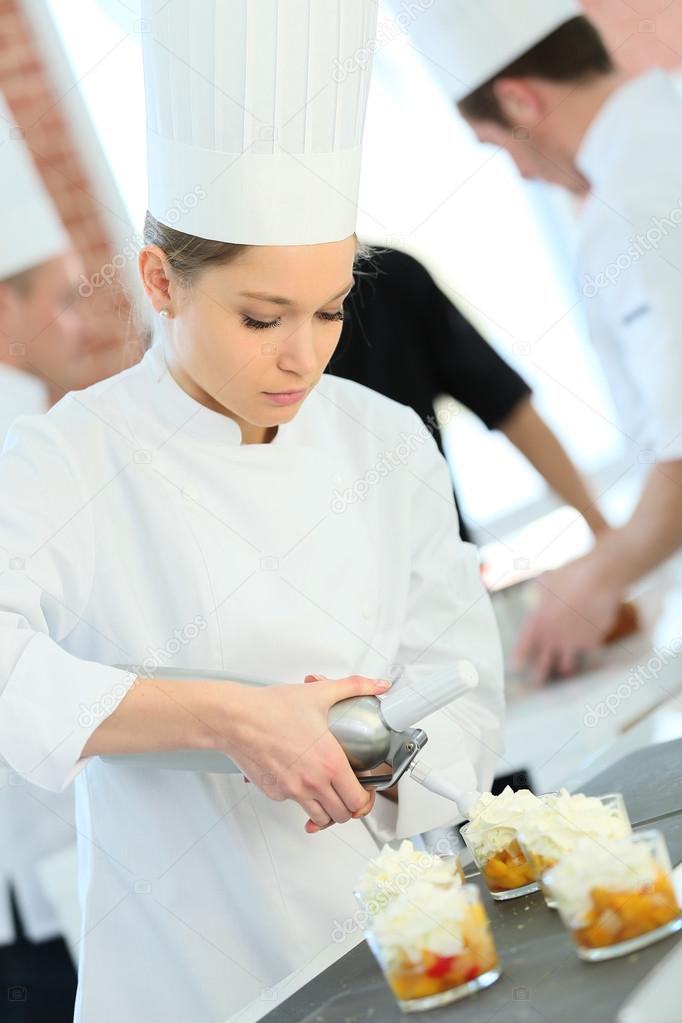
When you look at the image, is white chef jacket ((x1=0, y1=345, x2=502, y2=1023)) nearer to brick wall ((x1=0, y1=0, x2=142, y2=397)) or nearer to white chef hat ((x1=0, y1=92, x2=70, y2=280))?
white chef hat ((x1=0, y1=92, x2=70, y2=280))

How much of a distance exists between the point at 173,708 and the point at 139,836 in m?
0.30

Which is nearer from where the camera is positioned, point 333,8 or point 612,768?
point 333,8

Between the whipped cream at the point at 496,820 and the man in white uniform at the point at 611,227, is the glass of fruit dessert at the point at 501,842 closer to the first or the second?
the whipped cream at the point at 496,820

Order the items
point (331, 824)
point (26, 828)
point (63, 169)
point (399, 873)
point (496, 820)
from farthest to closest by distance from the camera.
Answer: point (63, 169)
point (26, 828)
point (331, 824)
point (496, 820)
point (399, 873)

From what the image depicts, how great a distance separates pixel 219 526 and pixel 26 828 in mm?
1846

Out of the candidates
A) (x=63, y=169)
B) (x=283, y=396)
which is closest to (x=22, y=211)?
(x=63, y=169)

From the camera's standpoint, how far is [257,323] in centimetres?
135

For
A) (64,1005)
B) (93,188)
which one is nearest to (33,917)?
(64,1005)

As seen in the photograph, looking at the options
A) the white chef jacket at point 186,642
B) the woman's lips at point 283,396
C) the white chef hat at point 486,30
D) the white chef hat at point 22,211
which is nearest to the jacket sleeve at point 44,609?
the white chef jacket at point 186,642

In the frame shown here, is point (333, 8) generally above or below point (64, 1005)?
above

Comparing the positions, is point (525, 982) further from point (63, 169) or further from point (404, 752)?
point (63, 169)

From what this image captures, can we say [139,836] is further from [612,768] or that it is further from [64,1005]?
[64,1005]

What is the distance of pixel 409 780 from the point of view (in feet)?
4.75

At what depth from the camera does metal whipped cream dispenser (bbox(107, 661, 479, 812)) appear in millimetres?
1212
